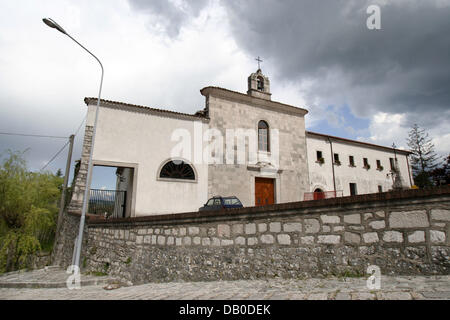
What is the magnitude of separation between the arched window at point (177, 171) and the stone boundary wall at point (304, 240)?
6355mm

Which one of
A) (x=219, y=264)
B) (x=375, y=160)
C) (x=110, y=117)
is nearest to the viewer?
(x=219, y=264)

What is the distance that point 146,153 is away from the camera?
14.2 metres

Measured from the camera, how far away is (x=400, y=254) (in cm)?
395

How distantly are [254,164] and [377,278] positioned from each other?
41.5 feet

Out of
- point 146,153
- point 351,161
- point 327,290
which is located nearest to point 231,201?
point 146,153

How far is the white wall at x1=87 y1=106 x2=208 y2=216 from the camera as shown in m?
13.6

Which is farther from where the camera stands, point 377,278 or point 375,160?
point 375,160

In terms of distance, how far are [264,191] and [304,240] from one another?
12.0 meters

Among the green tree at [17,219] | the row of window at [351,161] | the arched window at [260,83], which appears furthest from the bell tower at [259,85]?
the green tree at [17,219]

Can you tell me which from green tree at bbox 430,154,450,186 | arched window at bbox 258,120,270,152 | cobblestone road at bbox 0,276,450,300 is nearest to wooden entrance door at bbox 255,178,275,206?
arched window at bbox 258,120,270,152

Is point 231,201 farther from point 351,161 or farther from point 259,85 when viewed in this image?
point 351,161
